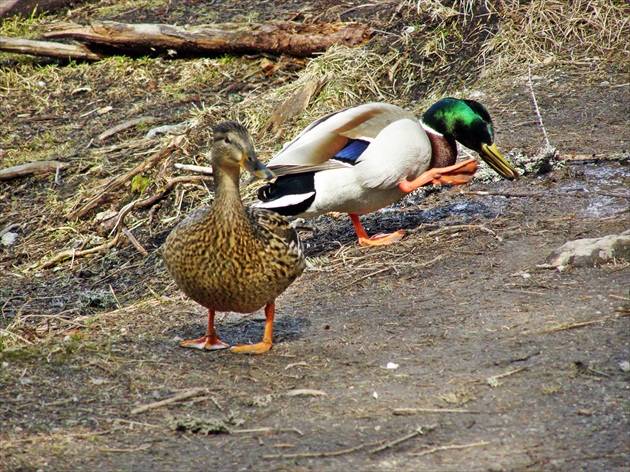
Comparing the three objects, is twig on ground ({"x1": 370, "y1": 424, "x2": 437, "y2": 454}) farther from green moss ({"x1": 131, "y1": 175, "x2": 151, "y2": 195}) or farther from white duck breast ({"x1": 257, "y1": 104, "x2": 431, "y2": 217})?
green moss ({"x1": 131, "y1": 175, "x2": 151, "y2": 195})

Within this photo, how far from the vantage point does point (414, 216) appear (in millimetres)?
5855

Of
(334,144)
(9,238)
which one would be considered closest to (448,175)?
(334,144)

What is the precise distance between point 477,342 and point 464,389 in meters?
0.51

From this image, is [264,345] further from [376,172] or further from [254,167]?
[376,172]

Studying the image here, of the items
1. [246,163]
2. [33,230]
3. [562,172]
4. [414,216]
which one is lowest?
[33,230]

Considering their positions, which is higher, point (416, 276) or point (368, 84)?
point (368, 84)

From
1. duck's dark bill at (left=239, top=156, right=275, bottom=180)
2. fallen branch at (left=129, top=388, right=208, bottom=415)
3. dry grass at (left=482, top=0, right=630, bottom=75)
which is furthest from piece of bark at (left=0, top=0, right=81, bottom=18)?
fallen branch at (left=129, top=388, right=208, bottom=415)

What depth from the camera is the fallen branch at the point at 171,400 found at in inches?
127

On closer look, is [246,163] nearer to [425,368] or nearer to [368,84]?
[425,368]

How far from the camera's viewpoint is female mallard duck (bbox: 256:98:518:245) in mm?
5141

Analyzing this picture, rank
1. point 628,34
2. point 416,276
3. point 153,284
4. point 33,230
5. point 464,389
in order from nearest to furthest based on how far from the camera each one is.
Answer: point 464,389 < point 416,276 < point 153,284 < point 33,230 < point 628,34

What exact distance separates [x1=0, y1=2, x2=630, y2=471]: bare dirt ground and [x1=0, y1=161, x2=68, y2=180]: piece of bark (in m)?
0.42

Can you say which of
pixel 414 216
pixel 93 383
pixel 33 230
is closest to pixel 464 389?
pixel 93 383

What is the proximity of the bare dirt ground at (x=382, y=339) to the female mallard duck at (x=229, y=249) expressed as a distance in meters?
0.36
